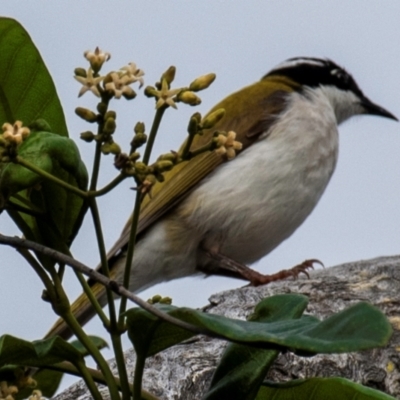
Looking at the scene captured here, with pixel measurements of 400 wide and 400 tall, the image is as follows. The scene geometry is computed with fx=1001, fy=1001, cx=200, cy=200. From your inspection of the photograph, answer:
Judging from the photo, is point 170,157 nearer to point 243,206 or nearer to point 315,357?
point 315,357

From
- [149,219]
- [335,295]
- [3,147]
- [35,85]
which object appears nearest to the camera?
[3,147]

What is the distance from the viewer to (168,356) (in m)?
2.71

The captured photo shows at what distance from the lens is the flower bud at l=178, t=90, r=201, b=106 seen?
175cm

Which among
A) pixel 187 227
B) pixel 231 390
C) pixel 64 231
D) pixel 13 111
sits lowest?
pixel 187 227

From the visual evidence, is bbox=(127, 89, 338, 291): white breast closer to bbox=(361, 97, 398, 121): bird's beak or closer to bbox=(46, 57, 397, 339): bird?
bbox=(46, 57, 397, 339): bird

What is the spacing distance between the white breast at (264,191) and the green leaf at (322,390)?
3516 millimetres

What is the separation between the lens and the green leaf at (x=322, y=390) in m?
1.65

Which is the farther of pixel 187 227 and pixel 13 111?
pixel 187 227

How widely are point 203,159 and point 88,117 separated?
371cm

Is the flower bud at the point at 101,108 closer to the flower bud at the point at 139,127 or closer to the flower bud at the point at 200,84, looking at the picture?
the flower bud at the point at 139,127

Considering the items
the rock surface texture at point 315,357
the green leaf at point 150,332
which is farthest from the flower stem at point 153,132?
the rock surface texture at point 315,357

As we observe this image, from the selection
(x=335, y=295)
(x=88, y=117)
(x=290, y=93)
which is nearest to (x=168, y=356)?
(x=335, y=295)

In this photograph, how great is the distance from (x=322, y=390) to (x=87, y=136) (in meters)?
0.59

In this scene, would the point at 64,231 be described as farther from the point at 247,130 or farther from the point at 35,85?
the point at 247,130
